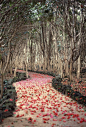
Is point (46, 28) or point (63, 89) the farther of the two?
point (46, 28)

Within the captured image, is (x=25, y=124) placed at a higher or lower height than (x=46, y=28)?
lower

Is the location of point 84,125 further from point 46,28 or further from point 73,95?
point 46,28

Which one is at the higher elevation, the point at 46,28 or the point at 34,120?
the point at 46,28

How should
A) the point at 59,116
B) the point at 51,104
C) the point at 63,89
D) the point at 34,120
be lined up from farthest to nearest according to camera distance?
the point at 63,89 → the point at 51,104 → the point at 59,116 → the point at 34,120

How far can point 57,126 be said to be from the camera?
4.23m

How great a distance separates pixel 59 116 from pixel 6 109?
1908 mm

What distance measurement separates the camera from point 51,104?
655 cm

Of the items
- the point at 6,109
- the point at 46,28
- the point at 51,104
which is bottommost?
the point at 51,104

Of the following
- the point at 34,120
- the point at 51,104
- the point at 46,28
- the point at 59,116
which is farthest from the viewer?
the point at 46,28

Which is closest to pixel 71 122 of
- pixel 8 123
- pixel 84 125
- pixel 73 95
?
pixel 84 125

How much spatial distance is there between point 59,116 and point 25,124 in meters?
1.56

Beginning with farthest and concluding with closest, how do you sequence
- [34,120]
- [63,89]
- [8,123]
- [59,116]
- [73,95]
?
[63,89] → [73,95] → [59,116] → [34,120] → [8,123]

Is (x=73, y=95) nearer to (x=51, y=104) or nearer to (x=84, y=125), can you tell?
(x=51, y=104)

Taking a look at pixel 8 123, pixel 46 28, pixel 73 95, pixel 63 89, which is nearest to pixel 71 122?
pixel 8 123
